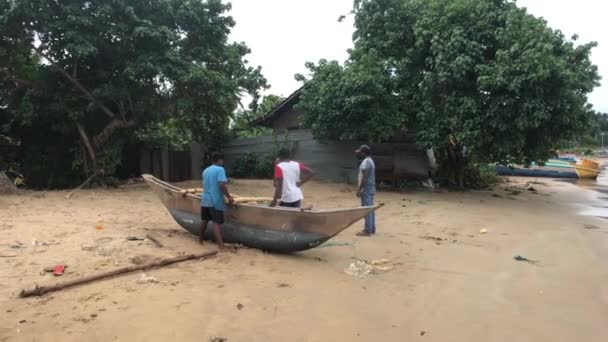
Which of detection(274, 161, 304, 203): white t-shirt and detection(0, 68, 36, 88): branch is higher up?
detection(0, 68, 36, 88): branch

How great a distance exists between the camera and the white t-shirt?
6.87 metres

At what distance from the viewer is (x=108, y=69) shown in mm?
12398

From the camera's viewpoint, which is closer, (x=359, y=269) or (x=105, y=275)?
(x=105, y=275)

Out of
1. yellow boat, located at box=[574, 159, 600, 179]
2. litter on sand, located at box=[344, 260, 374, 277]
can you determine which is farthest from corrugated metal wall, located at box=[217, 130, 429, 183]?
yellow boat, located at box=[574, 159, 600, 179]

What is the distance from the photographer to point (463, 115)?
1256cm

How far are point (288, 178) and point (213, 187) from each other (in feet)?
3.63

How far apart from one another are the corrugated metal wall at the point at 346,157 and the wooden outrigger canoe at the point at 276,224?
30.0 ft

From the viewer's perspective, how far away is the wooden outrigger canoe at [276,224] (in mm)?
5980

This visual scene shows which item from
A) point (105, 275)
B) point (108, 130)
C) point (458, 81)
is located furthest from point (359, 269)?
point (108, 130)

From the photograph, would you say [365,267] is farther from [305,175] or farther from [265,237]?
[305,175]

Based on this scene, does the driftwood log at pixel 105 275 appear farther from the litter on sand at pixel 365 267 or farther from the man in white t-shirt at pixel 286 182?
the litter on sand at pixel 365 267

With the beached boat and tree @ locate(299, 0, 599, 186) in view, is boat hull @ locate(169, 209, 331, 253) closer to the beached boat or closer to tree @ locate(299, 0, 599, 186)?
tree @ locate(299, 0, 599, 186)

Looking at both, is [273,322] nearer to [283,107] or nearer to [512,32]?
[512,32]

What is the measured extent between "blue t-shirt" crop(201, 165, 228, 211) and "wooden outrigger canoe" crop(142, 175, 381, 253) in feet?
0.77
